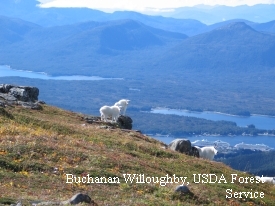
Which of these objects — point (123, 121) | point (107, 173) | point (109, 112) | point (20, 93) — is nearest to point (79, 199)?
point (107, 173)

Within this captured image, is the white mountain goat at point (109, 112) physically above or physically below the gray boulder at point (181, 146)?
above

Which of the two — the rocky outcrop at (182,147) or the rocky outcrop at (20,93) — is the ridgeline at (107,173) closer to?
the rocky outcrop at (182,147)

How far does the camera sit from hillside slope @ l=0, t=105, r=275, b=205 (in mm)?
15547

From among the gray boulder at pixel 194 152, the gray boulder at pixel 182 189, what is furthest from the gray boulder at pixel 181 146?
the gray boulder at pixel 182 189

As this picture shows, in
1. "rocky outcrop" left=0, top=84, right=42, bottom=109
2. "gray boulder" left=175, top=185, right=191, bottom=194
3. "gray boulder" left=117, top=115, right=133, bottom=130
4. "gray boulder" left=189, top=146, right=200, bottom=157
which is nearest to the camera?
"gray boulder" left=175, top=185, right=191, bottom=194

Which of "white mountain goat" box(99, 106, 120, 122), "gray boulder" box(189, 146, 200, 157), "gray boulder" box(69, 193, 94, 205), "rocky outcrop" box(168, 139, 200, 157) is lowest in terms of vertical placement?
"gray boulder" box(189, 146, 200, 157)

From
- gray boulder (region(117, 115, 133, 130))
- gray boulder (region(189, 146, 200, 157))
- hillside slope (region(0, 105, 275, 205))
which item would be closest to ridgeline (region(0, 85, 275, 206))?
hillside slope (region(0, 105, 275, 205))

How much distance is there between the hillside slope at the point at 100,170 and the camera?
51.0 feet

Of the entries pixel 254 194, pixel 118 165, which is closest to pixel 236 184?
pixel 254 194

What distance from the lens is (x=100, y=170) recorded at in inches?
712

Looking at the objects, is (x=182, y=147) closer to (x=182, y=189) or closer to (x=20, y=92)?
(x=182, y=189)

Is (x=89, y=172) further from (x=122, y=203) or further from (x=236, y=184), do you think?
(x=236, y=184)

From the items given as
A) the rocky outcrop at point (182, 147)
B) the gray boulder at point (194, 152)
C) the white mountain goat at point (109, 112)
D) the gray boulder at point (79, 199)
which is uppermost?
the white mountain goat at point (109, 112)

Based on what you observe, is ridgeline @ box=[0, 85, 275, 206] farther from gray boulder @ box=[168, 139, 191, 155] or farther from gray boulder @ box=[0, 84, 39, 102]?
gray boulder @ box=[0, 84, 39, 102]
